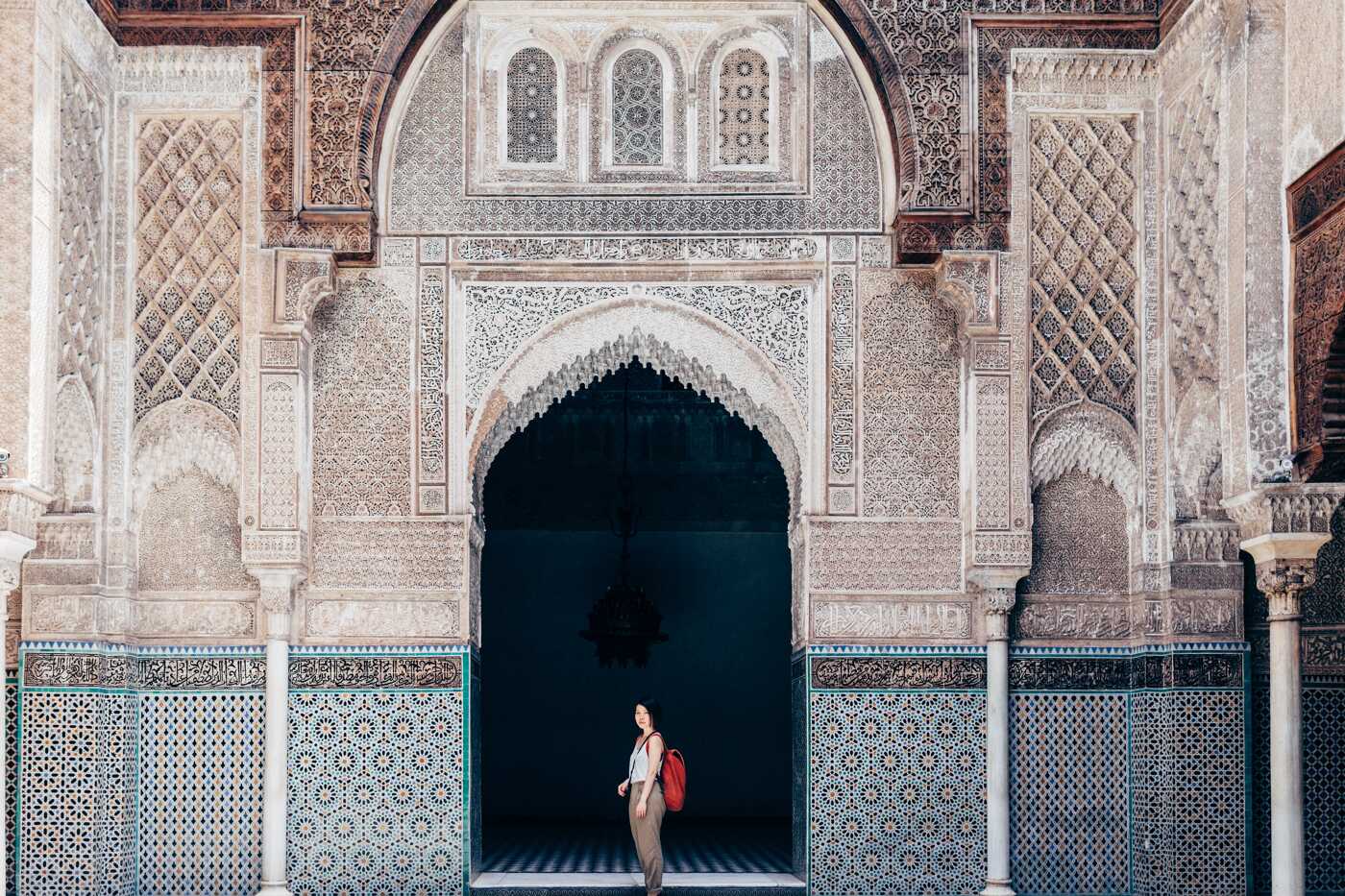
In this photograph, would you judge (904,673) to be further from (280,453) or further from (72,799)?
(72,799)

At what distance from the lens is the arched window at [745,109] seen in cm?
786

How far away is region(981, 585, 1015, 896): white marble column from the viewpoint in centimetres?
741

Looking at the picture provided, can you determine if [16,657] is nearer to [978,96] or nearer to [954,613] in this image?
[954,613]

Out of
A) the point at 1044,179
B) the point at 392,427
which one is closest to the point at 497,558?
the point at 392,427

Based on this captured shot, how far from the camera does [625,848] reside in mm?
9594

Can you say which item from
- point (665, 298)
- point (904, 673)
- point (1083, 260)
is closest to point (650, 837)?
point (904, 673)

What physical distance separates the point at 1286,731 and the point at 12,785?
15.8ft

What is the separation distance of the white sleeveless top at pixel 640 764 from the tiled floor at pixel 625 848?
0.83 m

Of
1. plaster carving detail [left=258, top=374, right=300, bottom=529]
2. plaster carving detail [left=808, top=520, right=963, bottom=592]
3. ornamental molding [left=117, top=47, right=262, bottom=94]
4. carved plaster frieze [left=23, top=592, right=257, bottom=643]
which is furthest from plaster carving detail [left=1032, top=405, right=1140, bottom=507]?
ornamental molding [left=117, top=47, right=262, bottom=94]

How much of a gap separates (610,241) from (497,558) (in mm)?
4575

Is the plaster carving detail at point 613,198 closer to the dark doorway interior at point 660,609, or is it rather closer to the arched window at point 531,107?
the arched window at point 531,107

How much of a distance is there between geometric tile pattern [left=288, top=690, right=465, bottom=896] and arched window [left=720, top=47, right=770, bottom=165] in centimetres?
257

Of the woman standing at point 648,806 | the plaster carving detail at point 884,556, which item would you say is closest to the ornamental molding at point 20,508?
the woman standing at point 648,806

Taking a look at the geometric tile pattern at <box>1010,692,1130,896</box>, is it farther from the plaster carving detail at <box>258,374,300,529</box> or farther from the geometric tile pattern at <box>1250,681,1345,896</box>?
the plaster carving detail at <box>258,374,300,529</box>
